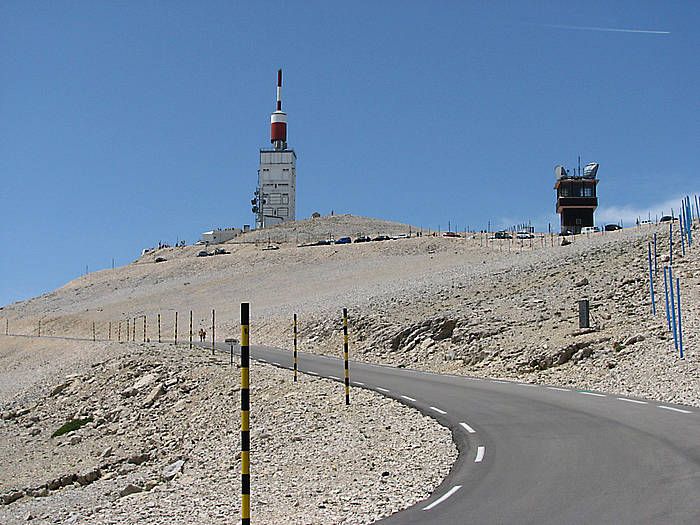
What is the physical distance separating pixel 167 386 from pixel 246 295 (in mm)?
41893

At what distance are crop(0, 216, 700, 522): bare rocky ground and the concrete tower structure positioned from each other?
5071cm

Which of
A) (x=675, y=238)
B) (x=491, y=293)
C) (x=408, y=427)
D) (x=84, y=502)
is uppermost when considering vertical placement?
(x=675, y=238)

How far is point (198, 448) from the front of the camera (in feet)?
62.1

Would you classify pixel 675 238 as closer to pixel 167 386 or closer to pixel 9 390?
pixel 167 386

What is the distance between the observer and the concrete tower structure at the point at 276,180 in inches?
5384

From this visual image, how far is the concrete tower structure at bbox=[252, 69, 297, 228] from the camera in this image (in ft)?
449

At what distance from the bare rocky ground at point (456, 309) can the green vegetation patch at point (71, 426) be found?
39.7 ft

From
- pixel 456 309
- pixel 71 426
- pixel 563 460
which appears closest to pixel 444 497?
pixel 563 460

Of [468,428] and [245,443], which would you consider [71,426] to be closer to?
[468,428]

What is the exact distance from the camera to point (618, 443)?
41.1 feet

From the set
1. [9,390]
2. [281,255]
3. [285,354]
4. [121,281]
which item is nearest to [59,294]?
[121,281]

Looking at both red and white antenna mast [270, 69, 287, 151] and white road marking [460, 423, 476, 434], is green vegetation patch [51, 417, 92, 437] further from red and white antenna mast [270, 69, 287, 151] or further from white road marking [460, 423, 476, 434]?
red and white antenna mast [270, 69, 287, 151]

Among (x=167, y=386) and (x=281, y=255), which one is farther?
(x=281, y=255)

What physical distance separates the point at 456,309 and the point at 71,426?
1720cm
